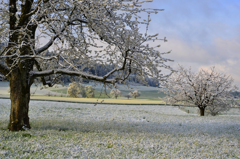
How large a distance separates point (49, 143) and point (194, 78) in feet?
56.4

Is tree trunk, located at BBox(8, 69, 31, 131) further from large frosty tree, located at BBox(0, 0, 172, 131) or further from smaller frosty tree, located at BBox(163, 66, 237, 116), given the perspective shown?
smaller frosty tree, located at BBox(163, 66, 237, 116)

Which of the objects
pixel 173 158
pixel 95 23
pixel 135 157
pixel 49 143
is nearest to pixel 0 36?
pixel 95 23

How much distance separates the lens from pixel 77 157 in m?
5.60

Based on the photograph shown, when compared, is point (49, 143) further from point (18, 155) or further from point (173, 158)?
point (173, 158)

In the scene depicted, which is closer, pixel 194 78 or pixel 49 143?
pixel 49 143

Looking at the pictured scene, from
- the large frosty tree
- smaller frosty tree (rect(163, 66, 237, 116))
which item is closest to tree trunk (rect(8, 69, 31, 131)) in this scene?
the large frosty tree

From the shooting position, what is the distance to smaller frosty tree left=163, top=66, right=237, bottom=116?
65.7 feet

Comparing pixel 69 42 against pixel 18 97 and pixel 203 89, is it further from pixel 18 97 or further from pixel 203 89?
pixel 203 89

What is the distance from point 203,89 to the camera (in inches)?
792

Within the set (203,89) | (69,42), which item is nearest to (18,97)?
(69,42)

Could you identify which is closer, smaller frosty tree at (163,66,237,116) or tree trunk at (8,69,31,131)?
tree trunk at (8,69,31,131)

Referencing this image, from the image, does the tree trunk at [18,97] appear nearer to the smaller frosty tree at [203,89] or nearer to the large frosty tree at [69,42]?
the large frosty tree at [69,42]

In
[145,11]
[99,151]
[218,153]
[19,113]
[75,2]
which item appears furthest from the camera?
[19,113]

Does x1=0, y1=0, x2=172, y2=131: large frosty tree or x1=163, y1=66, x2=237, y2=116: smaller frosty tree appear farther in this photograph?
x1=163, y1=66, x2=237, y2=116: smaller frosty tree
